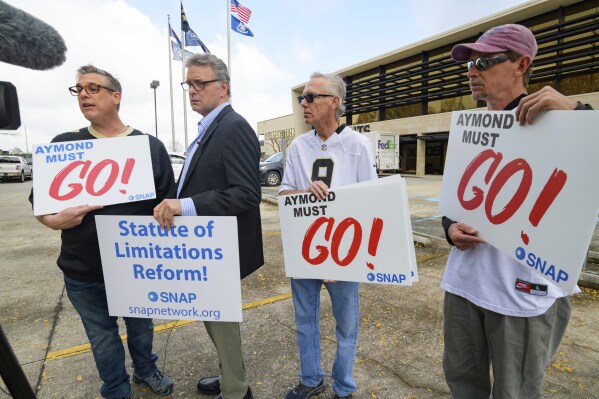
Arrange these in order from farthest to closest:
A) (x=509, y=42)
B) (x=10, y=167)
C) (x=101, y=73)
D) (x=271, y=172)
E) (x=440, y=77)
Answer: (x=440, y=77)
(x=10, y=167)
(x=271, y=172)
(x=101, y=73)
(x=509, y=42)

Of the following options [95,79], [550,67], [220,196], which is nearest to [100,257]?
A: [220,196]

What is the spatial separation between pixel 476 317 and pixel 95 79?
2.41 metres

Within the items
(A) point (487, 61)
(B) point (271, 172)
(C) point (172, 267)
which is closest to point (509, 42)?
(A) point (487, 61)

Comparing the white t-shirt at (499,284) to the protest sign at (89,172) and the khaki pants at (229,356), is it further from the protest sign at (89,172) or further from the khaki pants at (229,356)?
the protest sign at (89,172)

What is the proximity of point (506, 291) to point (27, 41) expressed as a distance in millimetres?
1840

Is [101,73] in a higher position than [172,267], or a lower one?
higher

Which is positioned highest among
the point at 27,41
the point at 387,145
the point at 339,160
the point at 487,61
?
the point at 387,145

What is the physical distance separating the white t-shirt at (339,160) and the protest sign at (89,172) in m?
0.95

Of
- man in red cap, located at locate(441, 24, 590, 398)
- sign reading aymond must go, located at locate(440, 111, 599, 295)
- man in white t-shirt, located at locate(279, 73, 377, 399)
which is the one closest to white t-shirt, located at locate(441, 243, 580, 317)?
man in red cap, located at locate(441, 24, 590, 398)

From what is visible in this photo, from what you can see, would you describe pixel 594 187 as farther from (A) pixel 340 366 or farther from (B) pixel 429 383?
(B) pixel 429 383

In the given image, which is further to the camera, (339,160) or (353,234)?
(339,160)

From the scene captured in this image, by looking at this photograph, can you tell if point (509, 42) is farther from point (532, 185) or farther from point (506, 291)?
point (506, 291)

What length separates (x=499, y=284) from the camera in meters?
1.52

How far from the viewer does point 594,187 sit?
1.12 m
